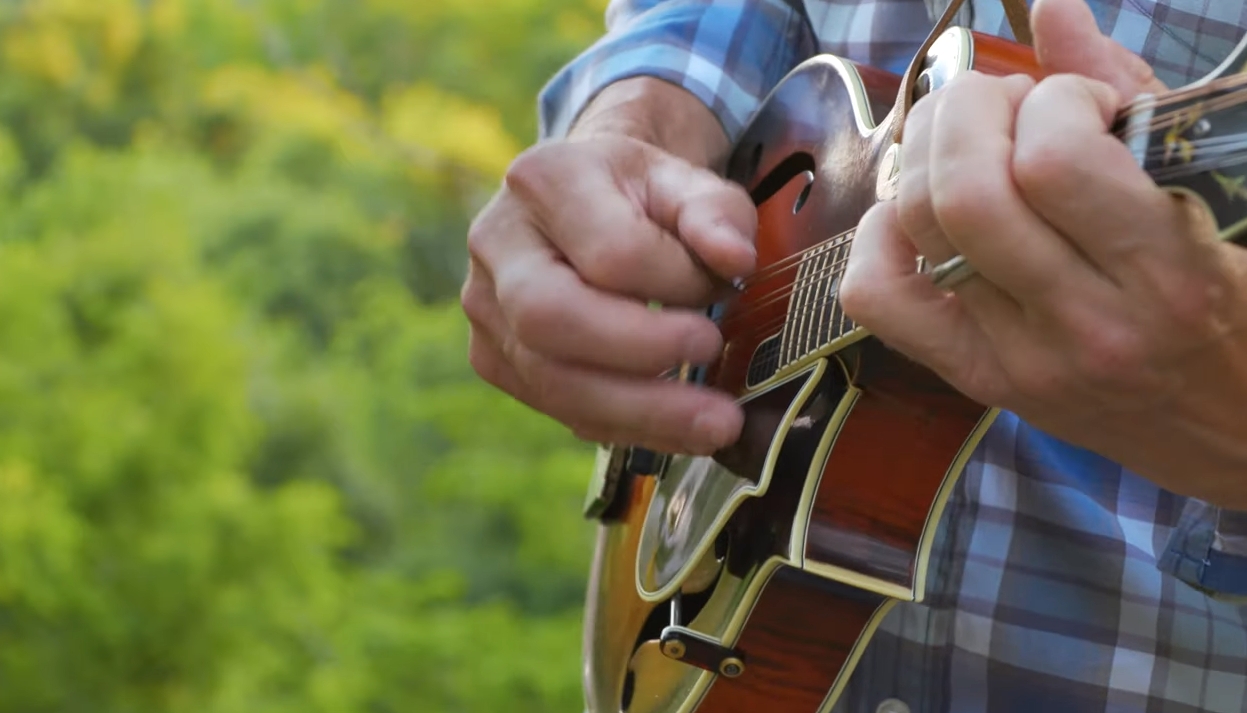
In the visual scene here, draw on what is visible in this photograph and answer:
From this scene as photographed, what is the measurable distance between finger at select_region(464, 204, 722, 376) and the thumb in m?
0.28

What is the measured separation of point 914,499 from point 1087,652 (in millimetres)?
160

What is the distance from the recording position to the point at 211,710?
2.02 meters

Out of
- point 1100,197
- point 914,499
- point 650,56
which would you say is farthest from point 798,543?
point 650,56

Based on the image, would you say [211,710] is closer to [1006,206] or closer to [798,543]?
[798,543]

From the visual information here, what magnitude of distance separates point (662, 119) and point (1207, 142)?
0.58 meters

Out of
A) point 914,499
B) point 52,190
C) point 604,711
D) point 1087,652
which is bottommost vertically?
point 52,190

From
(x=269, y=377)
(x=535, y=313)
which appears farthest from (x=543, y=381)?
(x=269, y=377)

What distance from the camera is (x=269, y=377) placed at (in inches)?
89.0

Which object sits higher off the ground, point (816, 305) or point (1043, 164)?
point (1043, 164)

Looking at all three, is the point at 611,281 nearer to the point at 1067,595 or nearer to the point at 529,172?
the point at 529,172

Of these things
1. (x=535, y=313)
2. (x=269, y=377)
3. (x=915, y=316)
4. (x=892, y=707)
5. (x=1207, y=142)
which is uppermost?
(x=1207, y=142)

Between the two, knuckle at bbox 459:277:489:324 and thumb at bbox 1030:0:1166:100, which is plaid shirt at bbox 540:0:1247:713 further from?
knuckle at bbox 459:277:489:324

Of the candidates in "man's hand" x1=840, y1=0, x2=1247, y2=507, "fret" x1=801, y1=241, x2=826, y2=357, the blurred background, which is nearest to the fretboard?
"fret" x1=801, y1=241, x2=826, y2=357

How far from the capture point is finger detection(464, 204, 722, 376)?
0.75 m
